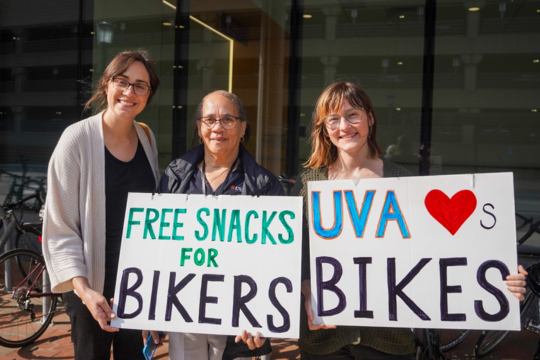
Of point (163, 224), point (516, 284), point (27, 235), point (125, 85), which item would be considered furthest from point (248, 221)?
point (27, 235)

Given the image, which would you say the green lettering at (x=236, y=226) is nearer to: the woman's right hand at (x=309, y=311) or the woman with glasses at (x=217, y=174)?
the woman with glasses at (x=217, y=174)

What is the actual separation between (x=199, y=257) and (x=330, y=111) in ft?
3.13

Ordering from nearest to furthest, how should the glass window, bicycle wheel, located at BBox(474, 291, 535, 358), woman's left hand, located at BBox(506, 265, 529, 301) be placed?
woman's left hand, located at BBox(506, 265, 529, 301) < bicycle wheel, located at BBox(474, 291, 535, 358) < the glass window

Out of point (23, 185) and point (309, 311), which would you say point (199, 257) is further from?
point (23, 185)

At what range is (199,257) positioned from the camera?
2.25m

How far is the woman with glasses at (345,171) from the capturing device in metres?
2.17

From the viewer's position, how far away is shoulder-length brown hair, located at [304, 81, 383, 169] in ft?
7.45

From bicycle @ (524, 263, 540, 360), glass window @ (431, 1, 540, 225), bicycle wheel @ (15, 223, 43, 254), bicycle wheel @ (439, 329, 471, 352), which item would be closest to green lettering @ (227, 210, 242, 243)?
bicycle @ (524, 263, 540, 360)

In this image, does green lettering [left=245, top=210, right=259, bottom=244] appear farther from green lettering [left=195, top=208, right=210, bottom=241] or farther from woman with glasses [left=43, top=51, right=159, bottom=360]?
woman with glasses [left=43, top=51, right=159, bottom=360]

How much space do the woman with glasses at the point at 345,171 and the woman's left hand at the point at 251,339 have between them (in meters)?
0.24

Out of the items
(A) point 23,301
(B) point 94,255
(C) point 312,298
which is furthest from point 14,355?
(C) point 312,298

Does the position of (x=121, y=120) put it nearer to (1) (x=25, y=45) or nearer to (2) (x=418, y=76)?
(2) (x=418, y=76)

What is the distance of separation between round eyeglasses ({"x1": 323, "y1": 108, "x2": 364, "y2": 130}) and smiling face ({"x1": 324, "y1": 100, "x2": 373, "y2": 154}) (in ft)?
0.04

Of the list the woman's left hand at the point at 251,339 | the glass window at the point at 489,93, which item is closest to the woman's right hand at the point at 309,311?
the woman's left hand at the point at 251,339
